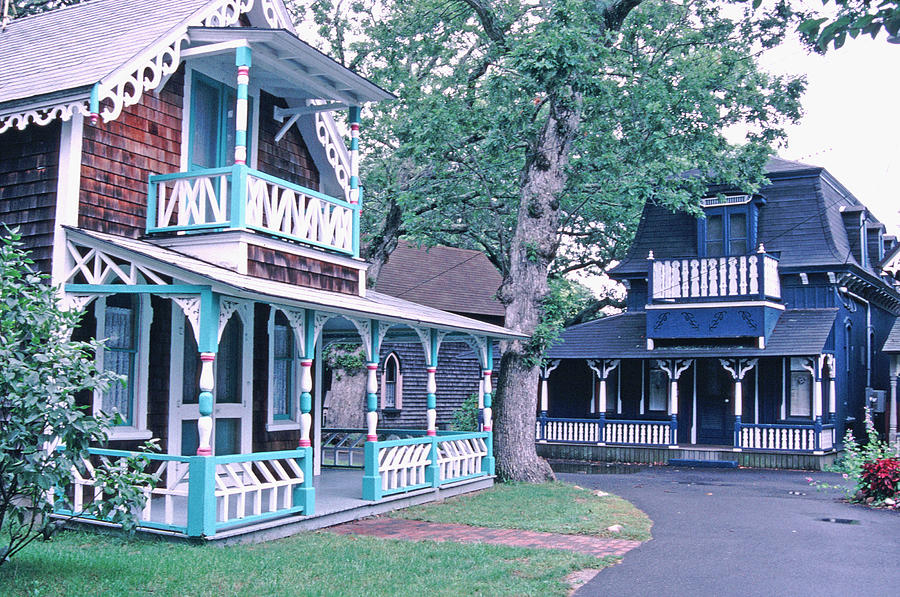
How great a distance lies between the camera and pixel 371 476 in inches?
540

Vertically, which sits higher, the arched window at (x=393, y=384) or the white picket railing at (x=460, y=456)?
the arched window at (x=393, y=384)

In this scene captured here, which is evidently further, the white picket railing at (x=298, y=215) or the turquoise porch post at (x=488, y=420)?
the turquoise porch post at (x=488, y=420)

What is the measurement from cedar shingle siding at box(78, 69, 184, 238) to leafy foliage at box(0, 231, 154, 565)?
12.2 feet

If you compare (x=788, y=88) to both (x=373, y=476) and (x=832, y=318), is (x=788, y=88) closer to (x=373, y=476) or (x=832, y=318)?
(x=832, y=318)

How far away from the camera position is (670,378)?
26.4 metres

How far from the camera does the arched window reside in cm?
3209

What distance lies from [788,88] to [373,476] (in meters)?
14.0

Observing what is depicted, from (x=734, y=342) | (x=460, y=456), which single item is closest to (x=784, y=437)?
(x=734, y=342)

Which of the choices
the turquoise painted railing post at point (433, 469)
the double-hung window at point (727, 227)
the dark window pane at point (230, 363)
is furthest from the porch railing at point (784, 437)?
the dark window pane at point (230, 363)

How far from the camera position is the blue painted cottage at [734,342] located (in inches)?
991

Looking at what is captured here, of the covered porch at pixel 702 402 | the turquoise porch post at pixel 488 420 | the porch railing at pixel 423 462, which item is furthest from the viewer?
the covered porch at pixel 702 402

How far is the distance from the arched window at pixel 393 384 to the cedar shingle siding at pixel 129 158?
19131 millimetres

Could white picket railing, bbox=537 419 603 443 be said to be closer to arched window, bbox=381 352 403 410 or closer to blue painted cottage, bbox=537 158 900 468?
blue painted cottage, bbox=537 158 900 468

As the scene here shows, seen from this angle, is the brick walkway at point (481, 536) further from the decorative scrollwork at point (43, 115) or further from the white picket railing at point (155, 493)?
the decorative scrollwork at point (43, 115)
